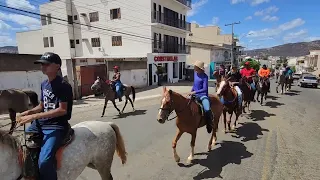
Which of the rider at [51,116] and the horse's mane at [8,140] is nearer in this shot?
the horse's mane at [8,140]

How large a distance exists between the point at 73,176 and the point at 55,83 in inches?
53.0

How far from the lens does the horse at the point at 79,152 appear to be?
262 centimetres

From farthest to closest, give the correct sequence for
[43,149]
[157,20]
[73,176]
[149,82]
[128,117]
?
[157,20] → [149,82] → [128,117] → [73,176] → [43,149]

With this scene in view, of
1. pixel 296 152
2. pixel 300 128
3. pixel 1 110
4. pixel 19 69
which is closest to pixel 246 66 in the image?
pixel 300 128

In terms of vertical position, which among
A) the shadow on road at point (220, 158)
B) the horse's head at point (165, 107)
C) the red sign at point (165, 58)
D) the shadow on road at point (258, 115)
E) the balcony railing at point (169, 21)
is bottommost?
the shadow on road at point (258, 115)

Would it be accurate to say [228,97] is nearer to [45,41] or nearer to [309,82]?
[309,82]

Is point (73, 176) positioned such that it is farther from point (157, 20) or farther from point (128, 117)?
point (157, 20)

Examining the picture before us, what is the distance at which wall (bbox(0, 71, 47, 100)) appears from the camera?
39.7 feet

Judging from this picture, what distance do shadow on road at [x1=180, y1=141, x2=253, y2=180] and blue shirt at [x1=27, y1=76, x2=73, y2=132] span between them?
9.92 ft

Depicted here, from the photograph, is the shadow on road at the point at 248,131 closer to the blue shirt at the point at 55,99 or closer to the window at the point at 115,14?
the blue shirt at the point at 55,99

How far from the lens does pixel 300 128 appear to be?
8.31 meters

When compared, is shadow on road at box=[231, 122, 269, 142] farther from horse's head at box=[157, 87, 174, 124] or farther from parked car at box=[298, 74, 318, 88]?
parked car at box=[298, 74, 318, 88]

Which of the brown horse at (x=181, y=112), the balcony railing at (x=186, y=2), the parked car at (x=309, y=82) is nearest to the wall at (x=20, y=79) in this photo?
the brown horse at (x=181, y=112)

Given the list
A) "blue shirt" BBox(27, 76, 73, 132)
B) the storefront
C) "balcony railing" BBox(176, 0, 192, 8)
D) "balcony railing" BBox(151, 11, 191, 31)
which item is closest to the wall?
"blue shirt" BBox(27, 76, 73, 132)
